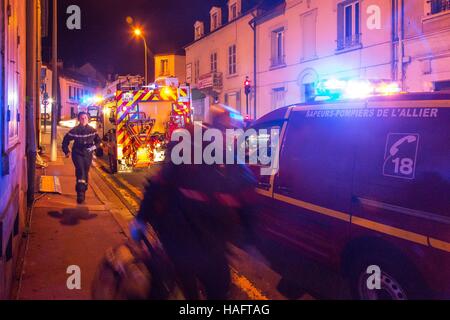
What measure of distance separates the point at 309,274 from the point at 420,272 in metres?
1.80

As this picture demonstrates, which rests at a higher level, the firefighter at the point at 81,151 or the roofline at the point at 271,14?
the roofline at the point at 271,14

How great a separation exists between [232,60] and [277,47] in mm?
4974

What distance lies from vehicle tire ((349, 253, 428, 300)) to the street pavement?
1.87 ft

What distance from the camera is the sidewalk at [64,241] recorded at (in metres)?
4.43

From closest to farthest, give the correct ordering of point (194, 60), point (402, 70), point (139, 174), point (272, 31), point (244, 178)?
point (244, 178), point (139, 174), point (402, 70), point (272, 31), point (194, 60)

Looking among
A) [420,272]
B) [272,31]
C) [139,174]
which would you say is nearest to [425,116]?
[420,272]

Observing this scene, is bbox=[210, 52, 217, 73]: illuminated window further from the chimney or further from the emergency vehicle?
the emergency vehicle

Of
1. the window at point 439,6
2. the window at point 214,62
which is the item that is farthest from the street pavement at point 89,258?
the window at point 214,62

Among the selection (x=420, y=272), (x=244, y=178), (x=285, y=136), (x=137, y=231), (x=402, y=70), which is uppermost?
(x=402, y=70)

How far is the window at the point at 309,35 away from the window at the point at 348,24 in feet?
5.36

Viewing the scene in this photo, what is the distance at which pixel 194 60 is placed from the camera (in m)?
33.0

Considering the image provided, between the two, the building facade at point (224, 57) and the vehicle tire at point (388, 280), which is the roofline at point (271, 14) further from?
the vehicle tire at point (388, 280)

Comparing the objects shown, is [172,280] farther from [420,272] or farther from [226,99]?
[226,99]
